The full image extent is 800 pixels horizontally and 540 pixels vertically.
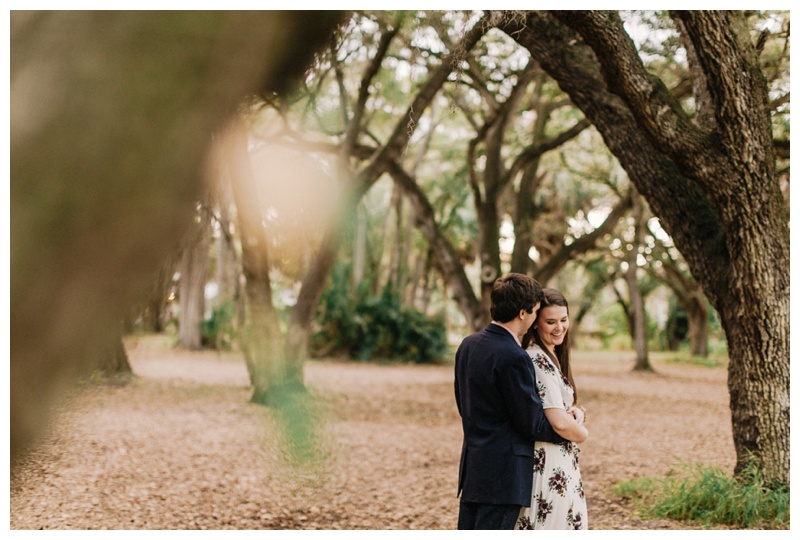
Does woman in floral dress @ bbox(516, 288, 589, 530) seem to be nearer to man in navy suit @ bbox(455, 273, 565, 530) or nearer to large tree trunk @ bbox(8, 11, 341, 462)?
man in navy suit @ bbox(455, 273, 565, 530)

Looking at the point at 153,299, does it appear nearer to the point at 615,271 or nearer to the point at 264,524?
the point at 264,524

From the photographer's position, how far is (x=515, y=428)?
2914 mm

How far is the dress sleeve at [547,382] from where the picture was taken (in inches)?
117

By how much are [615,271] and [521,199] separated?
45.3 feet

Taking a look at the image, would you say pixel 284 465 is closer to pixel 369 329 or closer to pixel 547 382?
pixel 547 382

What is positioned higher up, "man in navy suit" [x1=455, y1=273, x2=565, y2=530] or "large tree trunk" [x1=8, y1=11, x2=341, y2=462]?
"large tree trunk" [x1=8, y1=11, x2=341, y2=462]

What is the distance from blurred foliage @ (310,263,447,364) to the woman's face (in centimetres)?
1653

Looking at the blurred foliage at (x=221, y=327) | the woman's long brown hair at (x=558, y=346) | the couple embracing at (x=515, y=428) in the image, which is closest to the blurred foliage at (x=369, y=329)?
the blurred foliage at (x=221, y=327)

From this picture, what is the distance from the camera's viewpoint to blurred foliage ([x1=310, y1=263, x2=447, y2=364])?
1973cm

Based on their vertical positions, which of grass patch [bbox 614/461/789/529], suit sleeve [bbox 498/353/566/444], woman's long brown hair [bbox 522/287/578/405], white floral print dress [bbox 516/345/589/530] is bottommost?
grass patch [bbox 614/461/789/529]

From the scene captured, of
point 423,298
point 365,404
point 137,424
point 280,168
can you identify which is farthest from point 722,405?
point 423,298

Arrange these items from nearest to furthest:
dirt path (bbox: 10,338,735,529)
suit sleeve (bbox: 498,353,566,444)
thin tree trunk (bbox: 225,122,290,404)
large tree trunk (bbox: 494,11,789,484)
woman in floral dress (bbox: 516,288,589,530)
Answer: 1. suit sleeve (bbox: 498,353,566,444)
2. woman in floral dress (bbox: 516,288,589,530)
3. large tree trunk (bbox: 494,11,789,484)
4. dirt path (bbox: 10,338,735,529)
5. thin tree trunk (bbox: 225,122,290,404)

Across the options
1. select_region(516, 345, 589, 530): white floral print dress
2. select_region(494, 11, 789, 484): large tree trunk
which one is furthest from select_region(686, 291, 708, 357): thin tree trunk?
select_region(516, 345, 589, 530): white floral print dress

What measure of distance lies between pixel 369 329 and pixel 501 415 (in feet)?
56.5
